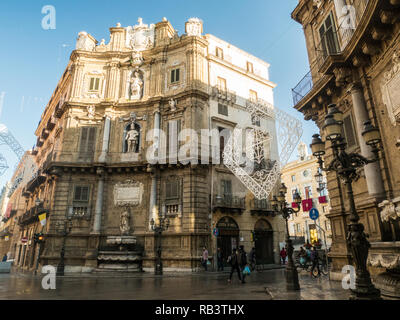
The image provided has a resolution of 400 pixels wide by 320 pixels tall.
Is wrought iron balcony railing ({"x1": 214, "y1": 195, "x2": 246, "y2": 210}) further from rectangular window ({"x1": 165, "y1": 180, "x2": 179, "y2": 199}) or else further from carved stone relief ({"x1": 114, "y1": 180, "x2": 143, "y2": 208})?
carved stone relief ({"x1": 114, "y1": 180, "x2": 143, "y2": 208})

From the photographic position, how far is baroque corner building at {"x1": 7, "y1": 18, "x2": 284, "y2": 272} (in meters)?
20.0

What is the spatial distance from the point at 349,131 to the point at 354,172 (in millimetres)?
5422

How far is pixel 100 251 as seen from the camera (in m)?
19.5

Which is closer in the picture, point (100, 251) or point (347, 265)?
point (347, 265)

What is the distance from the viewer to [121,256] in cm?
1894

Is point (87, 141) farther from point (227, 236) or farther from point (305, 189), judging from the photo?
point (305, 189)

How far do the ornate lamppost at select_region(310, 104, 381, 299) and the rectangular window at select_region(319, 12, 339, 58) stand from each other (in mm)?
6508

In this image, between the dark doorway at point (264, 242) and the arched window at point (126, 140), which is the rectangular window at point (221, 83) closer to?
the arched window at point (126, 140)

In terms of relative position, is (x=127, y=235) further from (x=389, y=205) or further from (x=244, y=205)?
(x=389, y=205)

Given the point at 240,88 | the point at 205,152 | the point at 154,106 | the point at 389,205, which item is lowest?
the point at 389,205

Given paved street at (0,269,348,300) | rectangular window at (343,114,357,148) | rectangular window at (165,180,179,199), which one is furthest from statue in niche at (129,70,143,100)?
rectangular window at (343,114,357,148)

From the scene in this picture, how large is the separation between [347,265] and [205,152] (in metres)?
13.5

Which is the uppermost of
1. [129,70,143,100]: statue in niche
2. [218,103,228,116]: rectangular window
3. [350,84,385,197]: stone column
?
[129,70,143,100]: statue in niche
